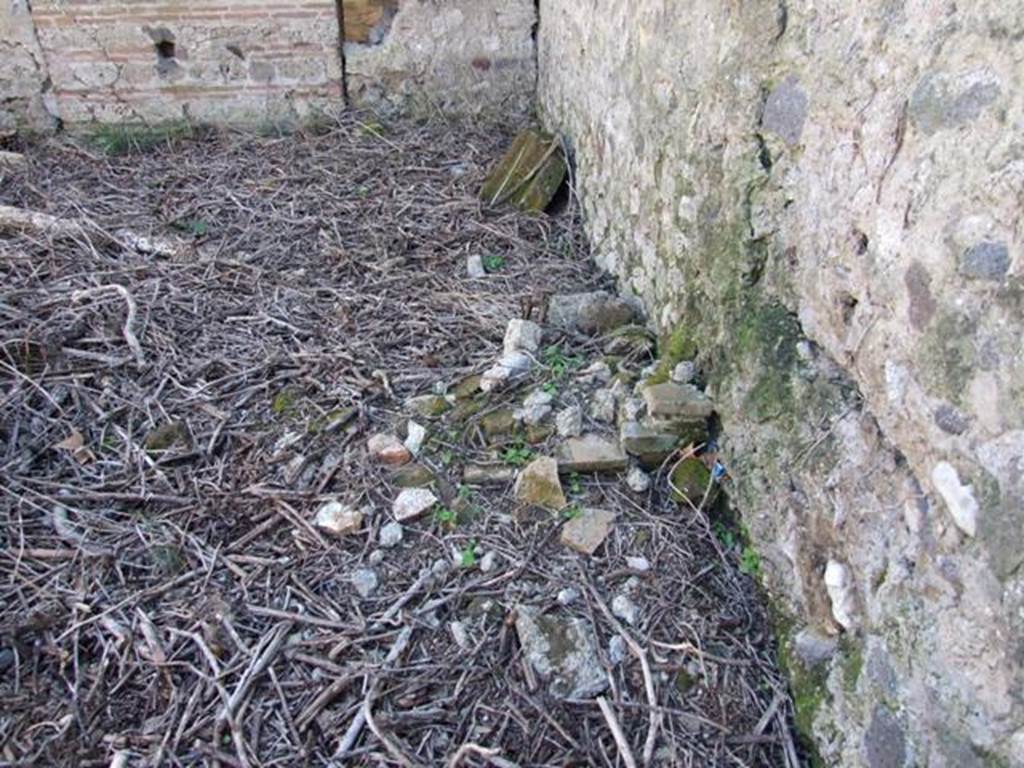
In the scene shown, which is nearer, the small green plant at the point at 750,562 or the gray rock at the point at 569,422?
the small green plant at the point at 750,562

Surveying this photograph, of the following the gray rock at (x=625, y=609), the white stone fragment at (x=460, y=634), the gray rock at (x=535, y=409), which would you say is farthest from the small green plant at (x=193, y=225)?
the gray rock at (x=625, y=609)

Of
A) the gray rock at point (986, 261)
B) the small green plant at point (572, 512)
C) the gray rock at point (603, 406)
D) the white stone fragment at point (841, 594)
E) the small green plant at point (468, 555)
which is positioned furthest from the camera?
the gray rock at point (603, 406)

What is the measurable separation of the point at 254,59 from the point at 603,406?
329 cm

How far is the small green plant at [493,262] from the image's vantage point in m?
3.71

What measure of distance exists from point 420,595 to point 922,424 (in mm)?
1240

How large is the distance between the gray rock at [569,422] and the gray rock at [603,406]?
0.05 m

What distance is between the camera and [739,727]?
6.48ft

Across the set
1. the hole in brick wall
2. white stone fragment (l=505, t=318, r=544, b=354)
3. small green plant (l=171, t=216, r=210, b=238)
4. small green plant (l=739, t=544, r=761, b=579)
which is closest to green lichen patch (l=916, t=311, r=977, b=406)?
small green plant (l=739, t=544, r=761, b=579)

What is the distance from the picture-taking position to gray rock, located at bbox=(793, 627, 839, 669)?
1916mm

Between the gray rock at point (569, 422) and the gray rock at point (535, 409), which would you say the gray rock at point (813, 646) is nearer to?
the gray rock at point (569, 422)

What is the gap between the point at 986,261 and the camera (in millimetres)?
1412

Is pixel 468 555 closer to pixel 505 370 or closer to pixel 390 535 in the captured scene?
pixel 390 535

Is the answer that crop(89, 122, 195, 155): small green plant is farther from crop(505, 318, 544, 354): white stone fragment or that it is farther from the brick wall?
crop(505, 318, 544, 354): white stone fragment

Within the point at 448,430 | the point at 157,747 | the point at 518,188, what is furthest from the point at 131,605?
the point at 518,188
